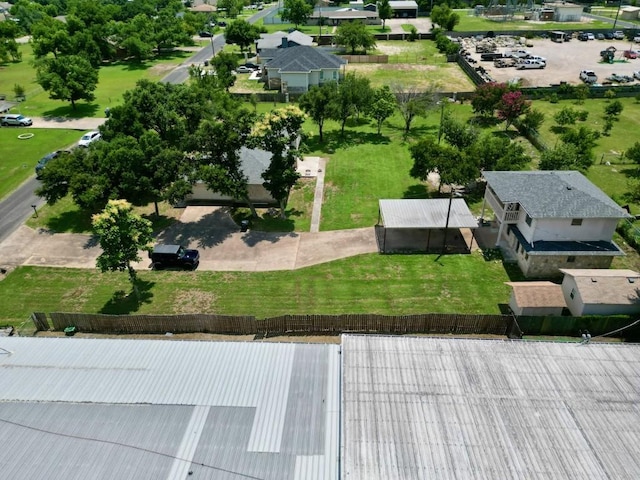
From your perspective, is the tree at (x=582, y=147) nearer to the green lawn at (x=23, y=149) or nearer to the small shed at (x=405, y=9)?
the green lawn at (x=23, y=149)

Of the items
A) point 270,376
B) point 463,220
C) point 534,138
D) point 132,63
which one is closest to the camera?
point 270,376

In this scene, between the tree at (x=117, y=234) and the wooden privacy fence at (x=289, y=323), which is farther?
the tree at (x=117, y=234)

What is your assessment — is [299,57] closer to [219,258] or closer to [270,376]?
[219,258]

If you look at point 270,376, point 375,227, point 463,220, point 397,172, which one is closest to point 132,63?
point 397,172

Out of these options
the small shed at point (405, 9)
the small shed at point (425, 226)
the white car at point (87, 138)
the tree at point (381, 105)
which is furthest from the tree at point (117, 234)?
the small shed at point (405, 9)

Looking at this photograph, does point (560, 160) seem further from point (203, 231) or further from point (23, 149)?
point (23, 149)

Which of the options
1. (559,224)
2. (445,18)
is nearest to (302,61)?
(559,224)
